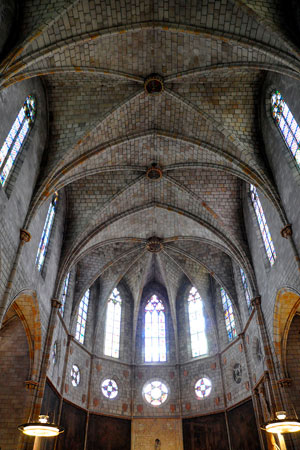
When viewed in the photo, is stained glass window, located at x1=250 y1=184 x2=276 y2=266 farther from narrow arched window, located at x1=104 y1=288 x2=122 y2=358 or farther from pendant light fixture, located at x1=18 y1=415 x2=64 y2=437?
narrow arched window, located at x1=104 y1=288 x2=122 y2=358

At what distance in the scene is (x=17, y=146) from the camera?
563 inches

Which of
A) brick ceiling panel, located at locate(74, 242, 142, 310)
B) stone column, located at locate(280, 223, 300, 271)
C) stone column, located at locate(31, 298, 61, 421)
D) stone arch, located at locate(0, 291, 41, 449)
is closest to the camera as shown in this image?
stone column, located at locate(280, 223, 300, 271)

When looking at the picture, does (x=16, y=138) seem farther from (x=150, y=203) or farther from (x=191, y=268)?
(x=191, y=268)

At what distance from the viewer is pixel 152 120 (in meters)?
17.7

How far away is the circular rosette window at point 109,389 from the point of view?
21.9 meters

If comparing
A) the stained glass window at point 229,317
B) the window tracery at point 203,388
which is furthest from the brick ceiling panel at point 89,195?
the window tracery at point 203,388

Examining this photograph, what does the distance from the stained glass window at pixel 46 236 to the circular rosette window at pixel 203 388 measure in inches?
456

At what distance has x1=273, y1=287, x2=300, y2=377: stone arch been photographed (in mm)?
15523

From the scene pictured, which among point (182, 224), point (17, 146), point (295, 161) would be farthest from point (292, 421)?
point (182, 224)

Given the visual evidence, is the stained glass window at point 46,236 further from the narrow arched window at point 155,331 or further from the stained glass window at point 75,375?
the narrow arched window at point 155,331

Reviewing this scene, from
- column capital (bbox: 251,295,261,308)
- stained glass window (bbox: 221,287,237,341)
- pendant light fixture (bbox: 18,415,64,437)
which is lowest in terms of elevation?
pendant light fixture (bbox: 18,415,64,437)

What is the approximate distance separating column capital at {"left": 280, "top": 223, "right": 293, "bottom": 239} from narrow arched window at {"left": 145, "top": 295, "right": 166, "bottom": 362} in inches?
518

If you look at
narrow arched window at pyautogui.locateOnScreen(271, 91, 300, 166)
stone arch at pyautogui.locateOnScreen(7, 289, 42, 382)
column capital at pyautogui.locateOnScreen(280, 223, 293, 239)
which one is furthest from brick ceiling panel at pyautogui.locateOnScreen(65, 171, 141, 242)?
column capital at pyautogui.locateOnScreen(280, 223, 293, 239)

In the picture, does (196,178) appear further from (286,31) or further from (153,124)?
(286,31)
